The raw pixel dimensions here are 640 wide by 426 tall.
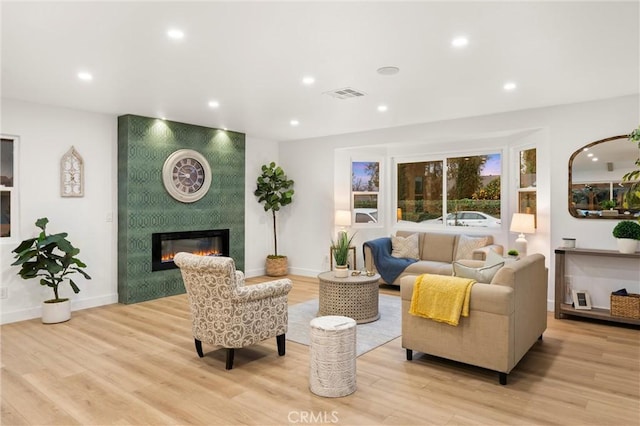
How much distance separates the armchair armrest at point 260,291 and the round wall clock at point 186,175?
3.25m

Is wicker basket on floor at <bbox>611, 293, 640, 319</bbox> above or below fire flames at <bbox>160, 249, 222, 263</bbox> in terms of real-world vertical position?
below

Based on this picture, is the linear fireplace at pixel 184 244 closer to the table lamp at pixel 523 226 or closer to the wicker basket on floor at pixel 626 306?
the table lamp at pixel 523 226

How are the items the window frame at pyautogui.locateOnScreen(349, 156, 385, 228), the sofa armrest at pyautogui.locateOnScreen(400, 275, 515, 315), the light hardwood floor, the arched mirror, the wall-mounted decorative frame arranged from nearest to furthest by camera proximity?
the light hardwood floor → the sofa armrest at pyautogui.locateOnScreen(400, 275, 515, 315) → the arched mirror → the wall-mounted decorative frame → the window frame at pyautogui.locateOnScreen(349, 156, 385, 228)

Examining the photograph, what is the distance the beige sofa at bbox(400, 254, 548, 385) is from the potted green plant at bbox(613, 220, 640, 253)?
70.1 inches

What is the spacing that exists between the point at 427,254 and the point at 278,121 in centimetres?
316

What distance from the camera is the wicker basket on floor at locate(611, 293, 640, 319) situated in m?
4.52

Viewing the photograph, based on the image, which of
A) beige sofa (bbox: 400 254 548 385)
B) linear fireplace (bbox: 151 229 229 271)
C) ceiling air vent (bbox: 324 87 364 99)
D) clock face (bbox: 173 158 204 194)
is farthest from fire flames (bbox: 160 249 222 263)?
beige sofa (bbox: 400 254 548 385)

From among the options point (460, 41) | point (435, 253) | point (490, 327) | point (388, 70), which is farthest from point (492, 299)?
point (435, 253)

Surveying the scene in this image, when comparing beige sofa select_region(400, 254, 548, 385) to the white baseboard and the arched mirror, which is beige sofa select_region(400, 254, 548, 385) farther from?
the white baseboard

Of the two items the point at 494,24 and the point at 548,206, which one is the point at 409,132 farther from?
the point at 494,24

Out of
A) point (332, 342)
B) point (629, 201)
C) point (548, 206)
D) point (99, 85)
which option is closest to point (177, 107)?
point (99, 85)

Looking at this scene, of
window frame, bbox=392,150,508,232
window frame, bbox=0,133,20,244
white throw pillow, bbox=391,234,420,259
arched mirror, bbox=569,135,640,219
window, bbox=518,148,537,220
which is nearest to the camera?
arched mirror, bbox=569,135,640,219

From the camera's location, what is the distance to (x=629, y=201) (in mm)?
4754

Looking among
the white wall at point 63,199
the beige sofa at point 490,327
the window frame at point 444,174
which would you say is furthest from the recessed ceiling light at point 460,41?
the white wall at point 63,199
